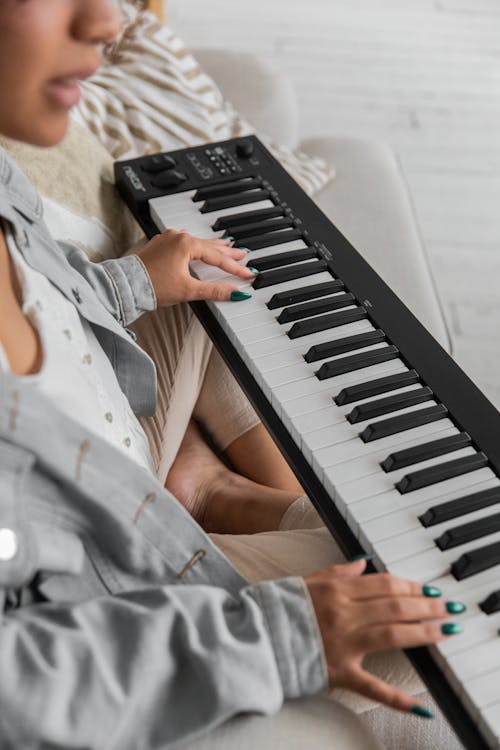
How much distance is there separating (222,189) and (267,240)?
15 centimetres

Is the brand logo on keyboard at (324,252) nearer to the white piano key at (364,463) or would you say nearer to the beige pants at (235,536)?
the beige pants at (235,536)

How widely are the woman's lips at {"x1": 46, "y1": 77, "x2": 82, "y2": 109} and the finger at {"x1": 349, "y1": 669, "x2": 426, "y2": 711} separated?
536 millimetres

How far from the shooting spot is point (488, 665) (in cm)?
75

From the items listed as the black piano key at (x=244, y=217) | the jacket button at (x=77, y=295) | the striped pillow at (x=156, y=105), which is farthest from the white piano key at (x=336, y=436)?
the striped pillow at (x=156, y=105)

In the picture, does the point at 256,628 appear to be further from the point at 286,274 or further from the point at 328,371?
the point at 286,274

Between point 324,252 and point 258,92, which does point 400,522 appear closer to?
point 324,252

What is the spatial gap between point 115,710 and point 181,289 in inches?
23.1

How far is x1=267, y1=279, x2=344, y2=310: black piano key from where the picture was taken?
1.12 m

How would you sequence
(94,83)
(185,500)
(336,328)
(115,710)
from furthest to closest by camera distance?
(94,83) → (185,500) → (336,328) → (115,710)

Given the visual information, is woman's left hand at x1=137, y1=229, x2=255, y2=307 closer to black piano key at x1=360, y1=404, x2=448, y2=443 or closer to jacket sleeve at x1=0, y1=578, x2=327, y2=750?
black piano key at x1=360, y1=404, x2=448, y2=443

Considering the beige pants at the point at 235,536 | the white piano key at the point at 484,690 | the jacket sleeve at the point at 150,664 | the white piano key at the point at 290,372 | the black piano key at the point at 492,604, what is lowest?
the beige pants at the point at 235,536

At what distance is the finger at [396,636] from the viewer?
76cm

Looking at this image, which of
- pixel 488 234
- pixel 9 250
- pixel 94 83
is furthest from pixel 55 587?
pixel 488 234

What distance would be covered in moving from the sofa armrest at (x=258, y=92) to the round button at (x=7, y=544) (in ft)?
4.47
